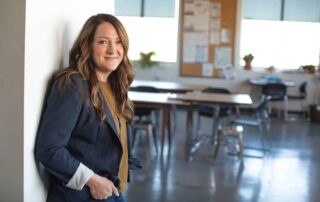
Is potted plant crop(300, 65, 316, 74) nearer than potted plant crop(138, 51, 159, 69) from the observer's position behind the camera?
Yes

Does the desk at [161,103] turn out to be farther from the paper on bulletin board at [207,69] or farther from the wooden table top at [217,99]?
the paper on bulletin board at [207,69]

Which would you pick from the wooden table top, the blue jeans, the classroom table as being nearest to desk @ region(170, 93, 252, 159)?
the wooden table top

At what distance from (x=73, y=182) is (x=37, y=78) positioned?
335 mm

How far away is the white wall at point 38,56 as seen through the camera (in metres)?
1.19

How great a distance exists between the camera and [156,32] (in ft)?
31.1

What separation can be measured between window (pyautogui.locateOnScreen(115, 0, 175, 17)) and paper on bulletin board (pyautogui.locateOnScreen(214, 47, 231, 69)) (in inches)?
50.7

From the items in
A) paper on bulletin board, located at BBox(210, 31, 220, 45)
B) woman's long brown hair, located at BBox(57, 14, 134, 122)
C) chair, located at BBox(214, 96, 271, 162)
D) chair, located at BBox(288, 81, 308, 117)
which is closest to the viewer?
woman's long brown hair, located at BBox(57, 14, 134, 122)

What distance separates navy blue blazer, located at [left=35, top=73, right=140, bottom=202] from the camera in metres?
1.26

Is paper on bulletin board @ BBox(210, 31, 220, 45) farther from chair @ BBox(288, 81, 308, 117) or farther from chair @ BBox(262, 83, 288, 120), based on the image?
chair @ BBox(288, 81, 308, 117)

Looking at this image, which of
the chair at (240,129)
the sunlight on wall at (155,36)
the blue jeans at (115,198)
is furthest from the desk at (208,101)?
the sunlight on wall at (155,36)

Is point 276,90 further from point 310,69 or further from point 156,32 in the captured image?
point 156,32

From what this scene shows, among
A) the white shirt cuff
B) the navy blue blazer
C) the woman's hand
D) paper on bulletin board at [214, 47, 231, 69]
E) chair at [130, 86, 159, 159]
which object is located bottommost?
chair at [130, 86, 159, 159]

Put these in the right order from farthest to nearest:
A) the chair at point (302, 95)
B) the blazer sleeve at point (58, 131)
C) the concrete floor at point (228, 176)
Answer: the chair at point (302, 95), the concrete floor at point (228, 176), the blazer sleeve at point (58, 131)
